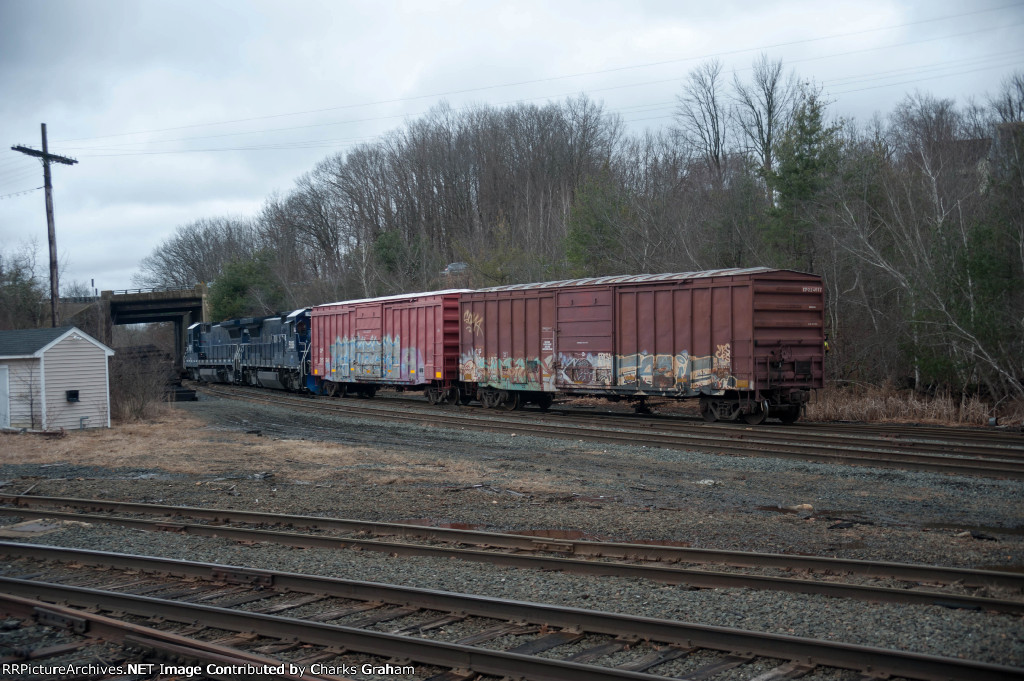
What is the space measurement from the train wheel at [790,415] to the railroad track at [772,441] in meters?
0.70

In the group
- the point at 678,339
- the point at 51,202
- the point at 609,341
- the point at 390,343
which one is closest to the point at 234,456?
the point at 609,341

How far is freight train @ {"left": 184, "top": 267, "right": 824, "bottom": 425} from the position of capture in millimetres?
17250

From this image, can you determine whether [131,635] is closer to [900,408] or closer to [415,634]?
[415,634]

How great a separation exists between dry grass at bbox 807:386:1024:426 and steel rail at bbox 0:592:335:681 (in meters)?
18.4

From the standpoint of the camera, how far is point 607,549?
7816 mm

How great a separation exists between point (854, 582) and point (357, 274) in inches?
1852

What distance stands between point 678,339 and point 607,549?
1101cm

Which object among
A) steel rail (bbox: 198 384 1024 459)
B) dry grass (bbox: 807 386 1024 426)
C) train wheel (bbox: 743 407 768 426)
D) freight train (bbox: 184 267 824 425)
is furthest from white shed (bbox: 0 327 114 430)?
dry grass (bbox: 807 386 1024 426)

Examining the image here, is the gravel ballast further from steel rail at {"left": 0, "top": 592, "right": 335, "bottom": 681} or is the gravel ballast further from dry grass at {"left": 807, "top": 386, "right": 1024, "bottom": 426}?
dry grass at {"left": 807, "top": 386, "right": 1024, "bottom": 426}

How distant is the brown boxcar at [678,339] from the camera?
17125 millimetres

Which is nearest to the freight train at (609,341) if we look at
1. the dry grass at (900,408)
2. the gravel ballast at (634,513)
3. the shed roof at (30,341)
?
the dry grass at (900,408)

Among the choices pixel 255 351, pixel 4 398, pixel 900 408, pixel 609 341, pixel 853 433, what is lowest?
pixel 853 433

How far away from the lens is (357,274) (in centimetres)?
5134

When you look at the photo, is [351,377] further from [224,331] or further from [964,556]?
[964,556]
